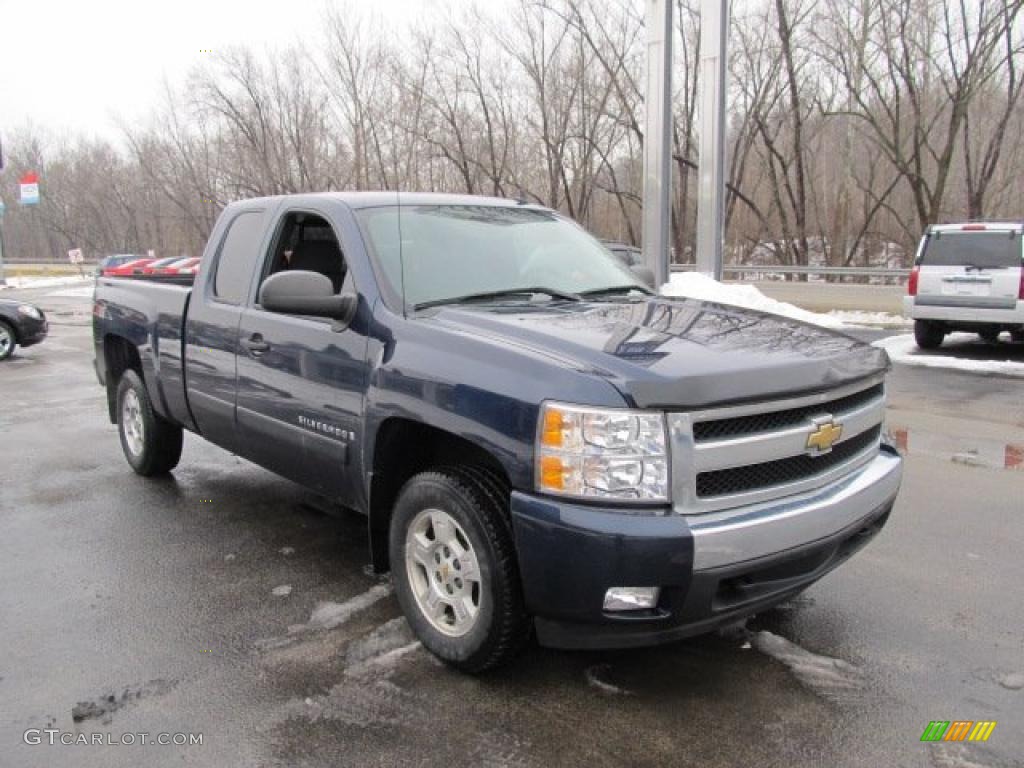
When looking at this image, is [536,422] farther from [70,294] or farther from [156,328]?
[70,294]

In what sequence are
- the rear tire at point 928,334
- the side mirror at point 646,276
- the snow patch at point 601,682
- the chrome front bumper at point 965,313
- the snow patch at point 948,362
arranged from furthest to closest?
1. the rear tire at point 928,334
2. the chrome front bumper at point 965,313
3. the snow patch at point 948,362
4. the side mirror at point 646,276
5. the snow patch at point 601,682

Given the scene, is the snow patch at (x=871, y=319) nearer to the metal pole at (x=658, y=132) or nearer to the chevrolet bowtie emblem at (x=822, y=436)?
the metal pole at (x=658, y=132)

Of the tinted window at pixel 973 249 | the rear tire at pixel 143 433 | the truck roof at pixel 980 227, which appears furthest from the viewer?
the truck roof at pixel 980 227

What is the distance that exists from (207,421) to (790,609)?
3.35 metres

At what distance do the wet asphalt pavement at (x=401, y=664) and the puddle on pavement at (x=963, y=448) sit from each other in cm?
128

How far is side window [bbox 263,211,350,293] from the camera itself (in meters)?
4.27

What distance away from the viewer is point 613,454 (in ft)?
8.75

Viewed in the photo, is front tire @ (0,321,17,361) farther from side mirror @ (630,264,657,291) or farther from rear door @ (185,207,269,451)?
side mirror @ (630,264,657,291)

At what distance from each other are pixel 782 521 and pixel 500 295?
1659 millimetres

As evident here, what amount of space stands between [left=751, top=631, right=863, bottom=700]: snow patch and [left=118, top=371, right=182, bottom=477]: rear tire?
4.20m

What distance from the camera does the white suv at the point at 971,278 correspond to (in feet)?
37.2

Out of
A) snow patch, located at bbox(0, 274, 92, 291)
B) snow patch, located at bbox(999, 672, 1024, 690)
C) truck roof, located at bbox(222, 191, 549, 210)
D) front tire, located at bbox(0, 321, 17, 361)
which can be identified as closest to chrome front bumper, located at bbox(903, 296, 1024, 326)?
truck roof, located at bbox(222, 191, 549, 210)

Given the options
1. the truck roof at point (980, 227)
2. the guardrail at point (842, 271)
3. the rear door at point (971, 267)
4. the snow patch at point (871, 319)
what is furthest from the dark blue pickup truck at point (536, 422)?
the guardrail at point (842, 271)

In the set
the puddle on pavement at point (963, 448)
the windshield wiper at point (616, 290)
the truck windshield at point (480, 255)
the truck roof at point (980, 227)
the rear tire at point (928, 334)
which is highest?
the truck roof at point (980, 227)
